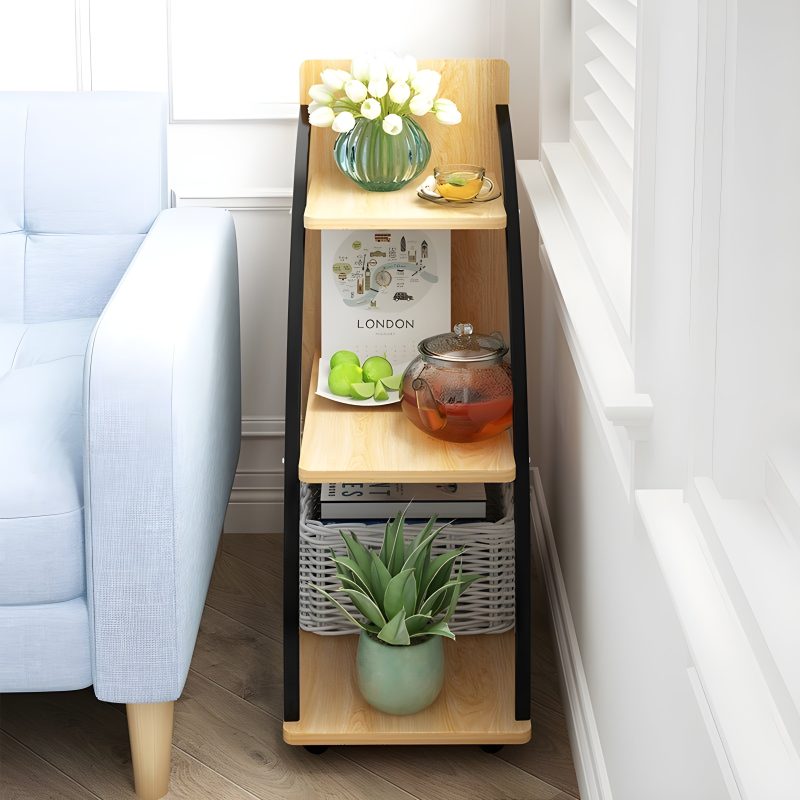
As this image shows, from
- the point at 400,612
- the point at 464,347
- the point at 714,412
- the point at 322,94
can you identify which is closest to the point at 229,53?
the point at 322,94

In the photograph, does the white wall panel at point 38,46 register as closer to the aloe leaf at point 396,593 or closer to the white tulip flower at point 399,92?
the white tulip flower at point 399,92

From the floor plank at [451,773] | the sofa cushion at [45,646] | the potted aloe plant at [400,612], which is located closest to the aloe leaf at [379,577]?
the potted aloe plant at [400,612]

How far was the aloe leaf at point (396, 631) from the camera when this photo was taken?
1604mm

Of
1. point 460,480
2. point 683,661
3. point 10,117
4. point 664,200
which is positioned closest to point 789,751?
point 683,661

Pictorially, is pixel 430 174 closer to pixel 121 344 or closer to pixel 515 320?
pixel 515 320

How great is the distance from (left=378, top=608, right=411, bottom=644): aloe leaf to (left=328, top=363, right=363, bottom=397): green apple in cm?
38

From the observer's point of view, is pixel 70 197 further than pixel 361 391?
Yes

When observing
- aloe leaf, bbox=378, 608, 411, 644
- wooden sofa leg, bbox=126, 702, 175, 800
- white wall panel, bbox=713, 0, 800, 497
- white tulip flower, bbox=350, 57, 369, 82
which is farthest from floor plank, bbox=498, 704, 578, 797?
white tulip flower, bbox=350, 57, 369, 82

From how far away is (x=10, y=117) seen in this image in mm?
1981

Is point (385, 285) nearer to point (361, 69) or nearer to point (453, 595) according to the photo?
point (361, 69)

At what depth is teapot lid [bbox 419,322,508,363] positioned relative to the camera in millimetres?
1678

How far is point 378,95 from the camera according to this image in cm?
171

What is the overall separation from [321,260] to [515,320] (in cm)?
45

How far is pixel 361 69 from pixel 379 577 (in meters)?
0.76
